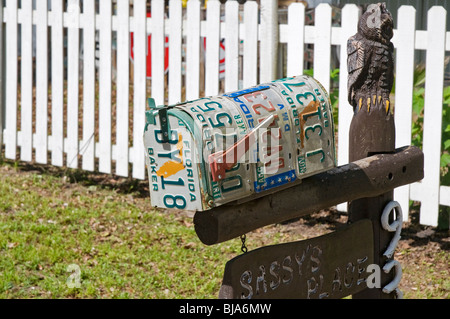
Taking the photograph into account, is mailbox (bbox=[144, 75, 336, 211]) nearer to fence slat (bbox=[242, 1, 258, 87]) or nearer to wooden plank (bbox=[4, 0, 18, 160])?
fence slat (bbox=[242, 1, 258, 87])

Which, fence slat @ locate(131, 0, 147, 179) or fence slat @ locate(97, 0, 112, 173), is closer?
fence slat @ locate(131, 0, 147, 179)

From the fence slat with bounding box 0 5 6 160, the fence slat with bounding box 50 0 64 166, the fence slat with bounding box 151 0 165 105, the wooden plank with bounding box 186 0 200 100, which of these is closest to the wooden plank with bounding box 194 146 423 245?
the wooden plank with bounding box 186 0 200 100

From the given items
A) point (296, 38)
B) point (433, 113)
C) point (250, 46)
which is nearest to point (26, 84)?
point (250, 46)

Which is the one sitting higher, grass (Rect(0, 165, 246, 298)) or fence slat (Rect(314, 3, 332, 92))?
fence slat (Rect(314, 3, 332, 92))

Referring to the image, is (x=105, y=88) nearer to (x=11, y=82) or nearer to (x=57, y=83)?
(x=57, y=83)

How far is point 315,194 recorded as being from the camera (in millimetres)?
2518

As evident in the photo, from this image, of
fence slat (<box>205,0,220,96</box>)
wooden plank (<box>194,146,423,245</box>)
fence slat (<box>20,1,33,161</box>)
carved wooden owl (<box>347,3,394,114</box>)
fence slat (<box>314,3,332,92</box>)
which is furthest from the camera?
fence slat (<box>20,1,33,161</box>)

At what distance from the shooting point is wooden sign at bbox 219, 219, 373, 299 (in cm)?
230

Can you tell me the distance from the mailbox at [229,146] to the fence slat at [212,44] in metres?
3.35

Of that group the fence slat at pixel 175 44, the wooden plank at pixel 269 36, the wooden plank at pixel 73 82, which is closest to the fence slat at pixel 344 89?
the wooden plank at pixel 269 36

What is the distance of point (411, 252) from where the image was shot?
200 inches

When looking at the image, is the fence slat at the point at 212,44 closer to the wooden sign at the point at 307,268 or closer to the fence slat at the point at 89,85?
the fence slat at the point at 89,85

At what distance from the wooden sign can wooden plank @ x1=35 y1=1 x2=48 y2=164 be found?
170 inches

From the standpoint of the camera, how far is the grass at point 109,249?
4516 mm
